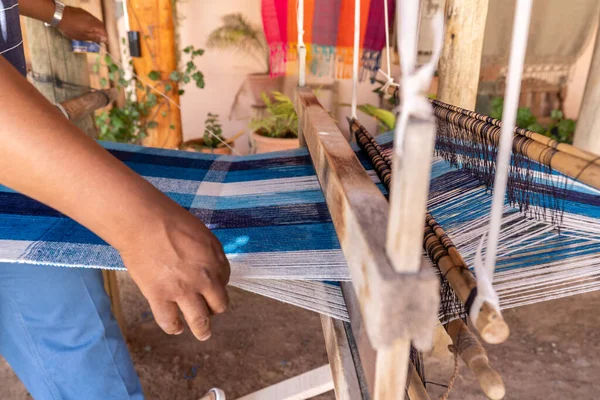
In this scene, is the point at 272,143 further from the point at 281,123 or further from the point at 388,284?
the point at 388,284

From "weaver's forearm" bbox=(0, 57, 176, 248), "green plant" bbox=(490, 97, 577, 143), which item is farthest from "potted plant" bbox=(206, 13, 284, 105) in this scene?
"weaver's forearm" bbox=(0, 57, 176, 248)

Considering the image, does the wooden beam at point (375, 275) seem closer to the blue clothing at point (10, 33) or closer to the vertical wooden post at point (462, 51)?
the blue clothing at point (10, 33)

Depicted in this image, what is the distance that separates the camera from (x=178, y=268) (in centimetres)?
67

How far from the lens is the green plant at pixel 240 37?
13.2ft

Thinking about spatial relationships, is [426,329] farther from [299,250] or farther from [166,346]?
[166,346]

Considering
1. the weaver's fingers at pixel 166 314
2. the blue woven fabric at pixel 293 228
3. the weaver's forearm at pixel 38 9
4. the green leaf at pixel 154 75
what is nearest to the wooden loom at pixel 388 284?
the blue woven fabric at pixel 293 228

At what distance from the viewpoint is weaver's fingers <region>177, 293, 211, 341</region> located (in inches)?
27.5

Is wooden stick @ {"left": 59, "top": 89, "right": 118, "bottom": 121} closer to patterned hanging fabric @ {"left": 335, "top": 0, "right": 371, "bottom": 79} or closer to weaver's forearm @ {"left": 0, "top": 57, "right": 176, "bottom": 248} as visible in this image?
weaver's forearm @ {"left": 0, "top": 57, "right": 176, "bottom": 248}

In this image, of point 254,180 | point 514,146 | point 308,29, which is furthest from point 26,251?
point 308,29

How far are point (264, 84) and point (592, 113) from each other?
267 cm

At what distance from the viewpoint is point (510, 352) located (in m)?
2.04

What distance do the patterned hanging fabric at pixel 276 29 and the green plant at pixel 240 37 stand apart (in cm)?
72

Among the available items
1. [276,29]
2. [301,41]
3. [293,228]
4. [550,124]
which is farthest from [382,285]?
[550,124]

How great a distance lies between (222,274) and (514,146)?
56 cm
